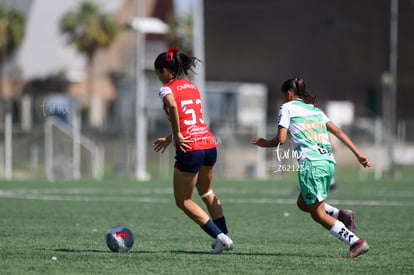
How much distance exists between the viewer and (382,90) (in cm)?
6066

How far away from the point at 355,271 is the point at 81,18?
6310 cm

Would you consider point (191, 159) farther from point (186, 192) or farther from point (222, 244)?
point (222, 244)

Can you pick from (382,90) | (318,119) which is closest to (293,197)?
(318,119)

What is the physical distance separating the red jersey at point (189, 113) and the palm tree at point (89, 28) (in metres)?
60.3

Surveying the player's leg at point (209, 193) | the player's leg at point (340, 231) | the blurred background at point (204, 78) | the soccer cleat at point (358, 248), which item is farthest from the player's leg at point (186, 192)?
the blurred background at point (204, 78)

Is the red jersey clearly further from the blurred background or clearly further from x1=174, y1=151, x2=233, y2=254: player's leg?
the blurred background

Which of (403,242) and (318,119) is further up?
(318,119)

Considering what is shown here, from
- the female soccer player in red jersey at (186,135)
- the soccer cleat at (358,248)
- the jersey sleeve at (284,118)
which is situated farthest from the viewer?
the female soccer player in red jersey at (186,135)

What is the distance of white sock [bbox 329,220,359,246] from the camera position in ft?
32.2

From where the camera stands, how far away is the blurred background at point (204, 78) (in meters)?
34.6

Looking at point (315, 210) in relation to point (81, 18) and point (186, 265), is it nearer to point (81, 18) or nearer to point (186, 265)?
point (186, 265)

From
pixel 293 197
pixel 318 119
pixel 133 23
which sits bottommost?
pixel 293 197

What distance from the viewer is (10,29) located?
72.4 metres

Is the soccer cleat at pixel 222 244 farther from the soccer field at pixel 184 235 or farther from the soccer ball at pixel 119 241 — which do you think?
the soccer ball at pixel 119 241
